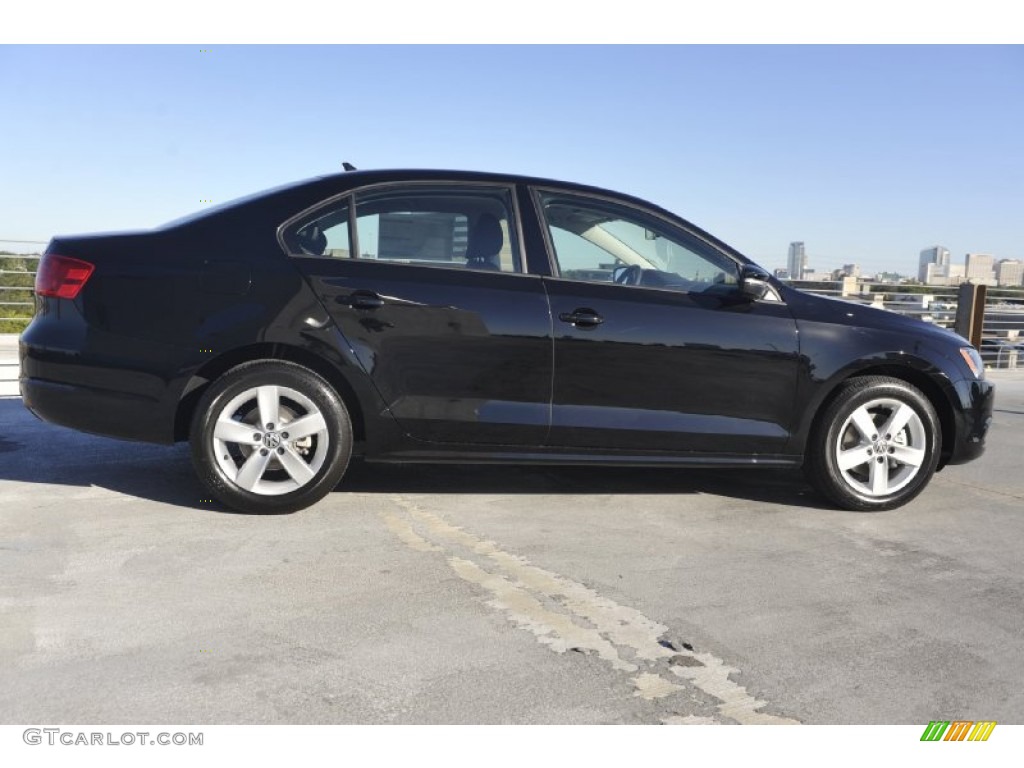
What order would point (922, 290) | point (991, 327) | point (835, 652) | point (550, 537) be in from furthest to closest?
point (922, 290), point (991, 327), point (550, 537), point (835, 652)

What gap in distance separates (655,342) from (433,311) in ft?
3.39

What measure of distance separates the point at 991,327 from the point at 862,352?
14.7 m

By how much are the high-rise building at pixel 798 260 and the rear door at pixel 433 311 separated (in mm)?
10164

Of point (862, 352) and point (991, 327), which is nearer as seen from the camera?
point (862, 352)

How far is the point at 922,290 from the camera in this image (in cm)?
1870

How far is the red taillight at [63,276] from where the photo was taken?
4055 millimetres

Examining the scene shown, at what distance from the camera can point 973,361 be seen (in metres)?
4.83

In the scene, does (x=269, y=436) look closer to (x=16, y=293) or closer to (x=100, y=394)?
(x=100, y=394)

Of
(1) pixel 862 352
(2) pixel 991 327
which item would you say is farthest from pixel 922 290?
(1) pixel 862 352

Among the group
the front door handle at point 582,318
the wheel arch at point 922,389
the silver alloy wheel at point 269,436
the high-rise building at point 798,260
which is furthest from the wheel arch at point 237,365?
the high-rise building at point 798,260

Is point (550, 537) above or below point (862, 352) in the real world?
below

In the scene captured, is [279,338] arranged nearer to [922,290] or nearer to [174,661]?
[174,661]
